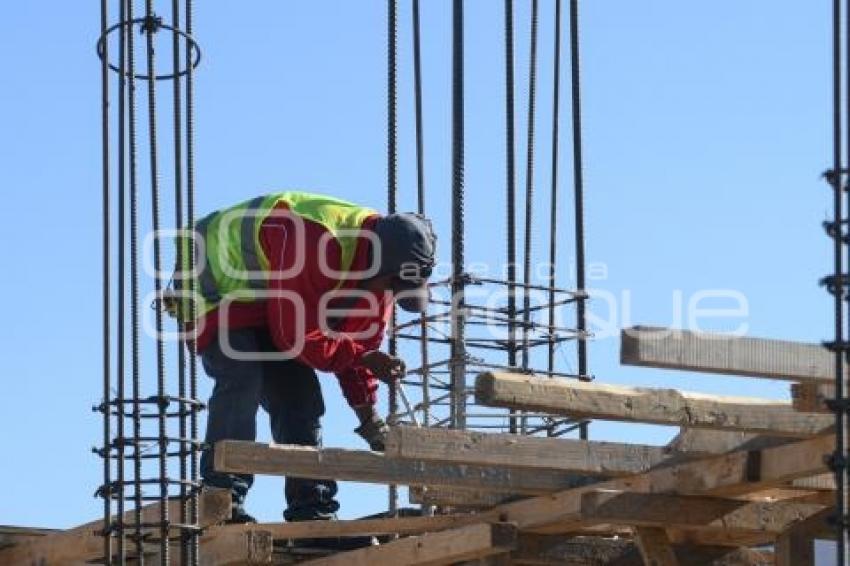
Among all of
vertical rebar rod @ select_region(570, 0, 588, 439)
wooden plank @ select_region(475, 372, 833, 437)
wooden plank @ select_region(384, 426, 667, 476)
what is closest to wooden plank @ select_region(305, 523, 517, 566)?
wooden plank @ select_region(384, 426, 667, 476)

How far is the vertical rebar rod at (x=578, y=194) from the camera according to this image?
15352 millimetres

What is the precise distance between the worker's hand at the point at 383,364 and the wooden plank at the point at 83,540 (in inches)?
51.1

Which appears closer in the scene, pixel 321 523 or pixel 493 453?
pixel 493 453

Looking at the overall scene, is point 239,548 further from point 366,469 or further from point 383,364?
point 383,364

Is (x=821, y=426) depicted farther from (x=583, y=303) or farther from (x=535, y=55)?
(x=535, y=55)

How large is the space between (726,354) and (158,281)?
115 inches

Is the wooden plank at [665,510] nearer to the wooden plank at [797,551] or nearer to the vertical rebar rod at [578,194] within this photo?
the wooden plank at [797,551]

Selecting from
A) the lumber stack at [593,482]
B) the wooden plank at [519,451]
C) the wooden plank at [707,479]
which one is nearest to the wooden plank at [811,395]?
the lumber stack at [593,482]

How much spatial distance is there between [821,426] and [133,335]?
3147mm

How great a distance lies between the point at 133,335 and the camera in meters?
11.6

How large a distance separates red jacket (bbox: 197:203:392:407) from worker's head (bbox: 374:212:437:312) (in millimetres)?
97

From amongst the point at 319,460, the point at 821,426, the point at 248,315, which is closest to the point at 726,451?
the point at 821,426

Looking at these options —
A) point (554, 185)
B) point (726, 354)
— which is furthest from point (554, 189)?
point (726, 354)

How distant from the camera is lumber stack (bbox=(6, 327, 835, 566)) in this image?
10984 mm
